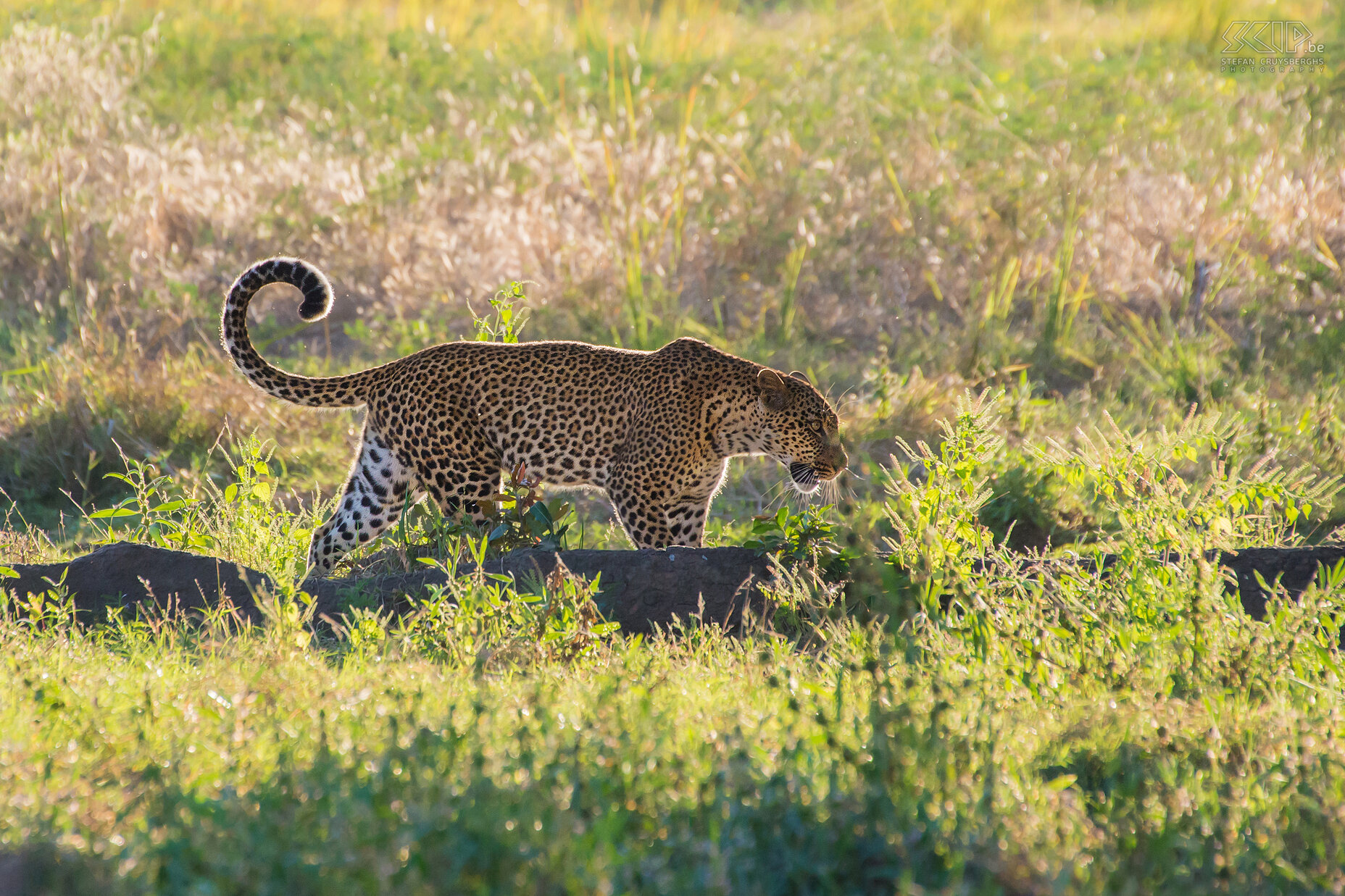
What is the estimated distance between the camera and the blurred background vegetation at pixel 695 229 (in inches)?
331

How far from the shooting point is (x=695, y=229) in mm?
11109

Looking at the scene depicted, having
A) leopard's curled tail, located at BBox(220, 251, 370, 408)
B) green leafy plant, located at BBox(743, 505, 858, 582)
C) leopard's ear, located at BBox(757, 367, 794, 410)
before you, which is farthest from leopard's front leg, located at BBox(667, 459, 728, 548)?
leopard's curled tail, located at BBox(220, 251, 370, 408)

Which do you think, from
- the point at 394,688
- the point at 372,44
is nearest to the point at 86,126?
the point at 372,44

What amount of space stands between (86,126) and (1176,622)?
1086 cm

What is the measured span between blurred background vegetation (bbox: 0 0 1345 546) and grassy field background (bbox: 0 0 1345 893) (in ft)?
0.17

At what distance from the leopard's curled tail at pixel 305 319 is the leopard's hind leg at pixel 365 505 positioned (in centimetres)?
21

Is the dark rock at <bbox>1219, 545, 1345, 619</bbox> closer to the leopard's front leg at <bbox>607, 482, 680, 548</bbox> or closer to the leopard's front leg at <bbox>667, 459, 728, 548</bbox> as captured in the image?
the leopard's front leg at <bbox>667, 459, 728, 548</bbox>

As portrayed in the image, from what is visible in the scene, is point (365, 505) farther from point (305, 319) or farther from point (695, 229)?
point (695, 229)

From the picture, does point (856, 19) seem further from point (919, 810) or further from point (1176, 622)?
point (919, 810)

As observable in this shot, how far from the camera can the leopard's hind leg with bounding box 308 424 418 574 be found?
617cm

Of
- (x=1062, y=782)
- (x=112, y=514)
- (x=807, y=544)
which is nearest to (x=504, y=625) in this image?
(x=807, y=544)

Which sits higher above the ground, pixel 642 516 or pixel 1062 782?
pixel 1062 782

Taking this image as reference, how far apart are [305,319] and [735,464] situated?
3.14 m

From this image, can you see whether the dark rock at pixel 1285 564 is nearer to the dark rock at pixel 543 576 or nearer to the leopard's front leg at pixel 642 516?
the dark rock at pixel 543 576
